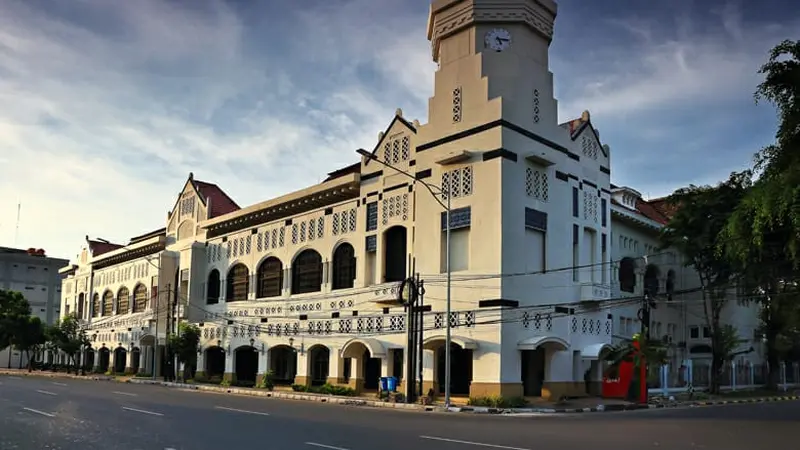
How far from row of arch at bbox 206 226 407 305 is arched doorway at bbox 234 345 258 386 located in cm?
Answer: 356

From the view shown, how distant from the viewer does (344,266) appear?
39250 millimetres

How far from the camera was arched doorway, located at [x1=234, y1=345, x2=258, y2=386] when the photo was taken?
4728 centimetres

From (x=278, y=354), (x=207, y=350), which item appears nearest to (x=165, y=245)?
(x=207, y=350)

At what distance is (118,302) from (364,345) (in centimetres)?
3896

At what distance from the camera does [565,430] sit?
58.5 feet

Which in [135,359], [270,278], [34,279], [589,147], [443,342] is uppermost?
[589,147]

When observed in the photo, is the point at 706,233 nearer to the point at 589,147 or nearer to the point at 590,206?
the point at 590,206

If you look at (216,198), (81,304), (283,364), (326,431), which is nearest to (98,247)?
(81,304)

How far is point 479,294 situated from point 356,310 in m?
8.67

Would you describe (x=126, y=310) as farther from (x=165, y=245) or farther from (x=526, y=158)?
(x=526, y=158)

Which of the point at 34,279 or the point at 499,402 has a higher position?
the point at 34,279

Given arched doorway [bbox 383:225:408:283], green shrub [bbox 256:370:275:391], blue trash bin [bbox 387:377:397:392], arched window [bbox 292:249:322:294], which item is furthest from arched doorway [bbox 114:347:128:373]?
blue trash bin [bbox 387:377:397:392]

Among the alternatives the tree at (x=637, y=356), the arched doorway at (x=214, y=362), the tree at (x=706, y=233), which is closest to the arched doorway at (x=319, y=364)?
the arched doorway at (x=214, y=362)

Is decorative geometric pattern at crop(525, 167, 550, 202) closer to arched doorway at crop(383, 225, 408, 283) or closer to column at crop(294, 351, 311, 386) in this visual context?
arched doorway at crop(383, 225, 408, 283)
